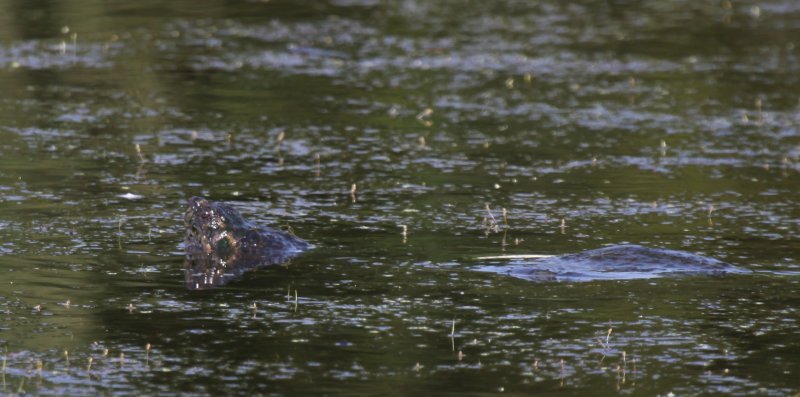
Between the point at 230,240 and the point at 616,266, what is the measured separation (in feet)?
8.32

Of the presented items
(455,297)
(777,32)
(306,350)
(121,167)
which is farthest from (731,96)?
(306,350)

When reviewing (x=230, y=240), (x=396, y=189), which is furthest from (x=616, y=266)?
(x=396, y=189)

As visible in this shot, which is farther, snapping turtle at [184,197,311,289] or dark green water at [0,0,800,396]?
snapping turtle at [184,197,311,289]

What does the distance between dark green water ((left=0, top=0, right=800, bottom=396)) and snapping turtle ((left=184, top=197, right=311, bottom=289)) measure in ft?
0.76

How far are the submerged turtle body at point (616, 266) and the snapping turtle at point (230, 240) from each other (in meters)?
1.38

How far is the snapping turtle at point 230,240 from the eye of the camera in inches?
381

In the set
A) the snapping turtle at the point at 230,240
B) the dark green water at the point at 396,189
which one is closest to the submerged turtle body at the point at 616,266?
the dark green water at the point at 396,189

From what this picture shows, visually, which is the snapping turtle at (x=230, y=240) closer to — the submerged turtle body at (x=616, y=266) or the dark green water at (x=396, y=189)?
the dark green water at (x=396, y=189)

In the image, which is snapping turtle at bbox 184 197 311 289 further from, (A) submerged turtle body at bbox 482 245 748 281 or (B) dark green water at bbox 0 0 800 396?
(A) submerged turtle body at bbox 482 245 748 281

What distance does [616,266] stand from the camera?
30.2 feet

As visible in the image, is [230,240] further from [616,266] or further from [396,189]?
[616,266]

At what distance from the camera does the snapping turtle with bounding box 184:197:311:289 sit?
9.68m

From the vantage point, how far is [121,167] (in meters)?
12.4

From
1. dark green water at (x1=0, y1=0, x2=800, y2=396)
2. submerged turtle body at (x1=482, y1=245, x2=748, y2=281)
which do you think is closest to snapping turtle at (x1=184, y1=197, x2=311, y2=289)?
dark green water at (x1=0, y1=0, x2=800, y2=396)
